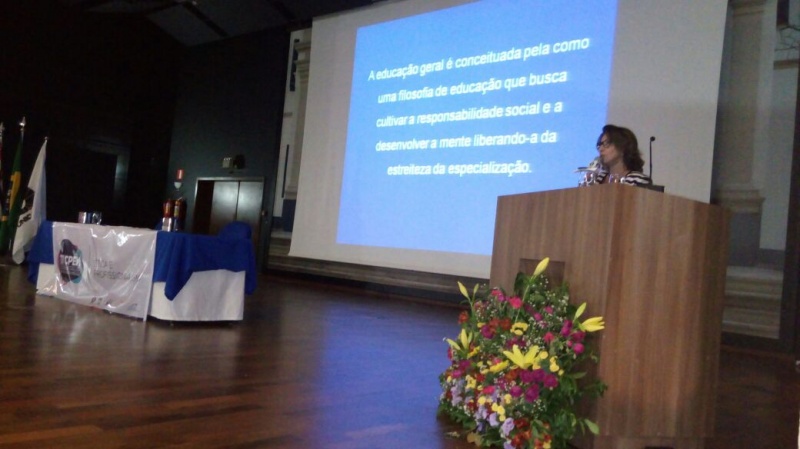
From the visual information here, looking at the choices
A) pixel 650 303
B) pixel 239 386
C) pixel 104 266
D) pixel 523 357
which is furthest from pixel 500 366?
pixel 104 266

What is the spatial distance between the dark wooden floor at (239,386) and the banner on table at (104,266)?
121 millimetres

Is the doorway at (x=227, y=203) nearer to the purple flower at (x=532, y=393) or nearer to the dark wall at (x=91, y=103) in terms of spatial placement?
the dark wall at (x=91, y=103)

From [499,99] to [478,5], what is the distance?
3.72ft

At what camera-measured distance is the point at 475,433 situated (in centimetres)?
195

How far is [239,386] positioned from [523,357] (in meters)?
1.21

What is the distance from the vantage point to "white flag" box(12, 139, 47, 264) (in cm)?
714

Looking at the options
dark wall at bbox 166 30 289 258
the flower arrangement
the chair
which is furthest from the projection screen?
the flower arrangement

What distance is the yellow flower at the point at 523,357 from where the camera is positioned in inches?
70.9

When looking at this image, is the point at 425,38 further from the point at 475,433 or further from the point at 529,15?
the point at 475,433

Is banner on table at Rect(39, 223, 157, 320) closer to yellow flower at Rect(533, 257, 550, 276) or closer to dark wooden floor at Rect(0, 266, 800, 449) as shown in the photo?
dark wooden floor at Rect(0, 266, 800, 449)

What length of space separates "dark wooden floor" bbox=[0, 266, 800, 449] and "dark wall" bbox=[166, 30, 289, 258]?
5048 millimetres

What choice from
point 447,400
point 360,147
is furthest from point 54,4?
point 447,400

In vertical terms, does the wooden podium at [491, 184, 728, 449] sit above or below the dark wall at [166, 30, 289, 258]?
below

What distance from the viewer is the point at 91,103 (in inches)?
380
